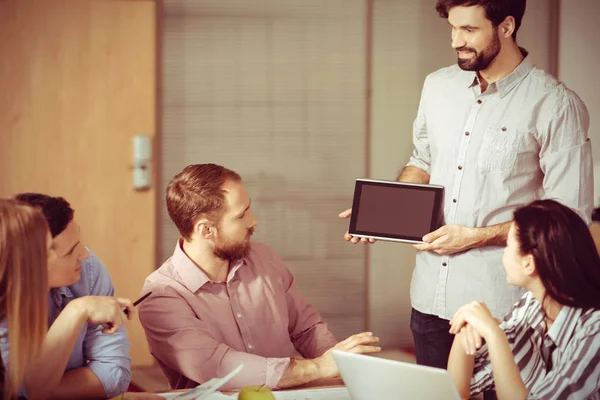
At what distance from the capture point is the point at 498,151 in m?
2.49

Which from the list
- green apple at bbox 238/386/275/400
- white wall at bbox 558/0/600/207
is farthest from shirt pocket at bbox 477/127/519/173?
white wall at bbox 558/0/600/207

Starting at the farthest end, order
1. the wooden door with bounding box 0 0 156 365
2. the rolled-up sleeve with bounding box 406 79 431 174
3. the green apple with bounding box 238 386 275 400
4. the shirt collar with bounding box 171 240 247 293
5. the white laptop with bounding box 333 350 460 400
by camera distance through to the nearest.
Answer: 1. the wooden door with bounding box 0 0 156 365
2. the rolled-up sleeve with bounding box 406 79 431 174
3. the shirt collar with bounding box 171 240 247 293
4. the green apple with bounding box 238 386 275 400
5. the white laptop with bounding box 333 350 460 400

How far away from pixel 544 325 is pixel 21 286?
1141mm

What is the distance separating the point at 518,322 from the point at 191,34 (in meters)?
2.70

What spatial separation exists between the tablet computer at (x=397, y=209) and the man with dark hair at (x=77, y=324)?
85 cm

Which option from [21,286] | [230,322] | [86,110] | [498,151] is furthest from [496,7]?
[86,110]

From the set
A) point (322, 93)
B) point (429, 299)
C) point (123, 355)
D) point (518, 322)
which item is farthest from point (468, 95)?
point (322, 93)

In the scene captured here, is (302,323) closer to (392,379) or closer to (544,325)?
(544,325)

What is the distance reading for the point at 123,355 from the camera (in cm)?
206

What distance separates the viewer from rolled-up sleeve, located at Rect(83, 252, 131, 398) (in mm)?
1976

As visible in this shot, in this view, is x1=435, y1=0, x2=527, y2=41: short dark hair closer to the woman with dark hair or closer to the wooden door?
the woman with dark hair

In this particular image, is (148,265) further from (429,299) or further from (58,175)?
(429,299)

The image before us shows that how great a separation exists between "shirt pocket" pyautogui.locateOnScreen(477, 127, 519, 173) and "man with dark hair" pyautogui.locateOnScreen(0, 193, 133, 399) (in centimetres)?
116

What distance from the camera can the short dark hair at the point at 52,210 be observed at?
1.96 metres
